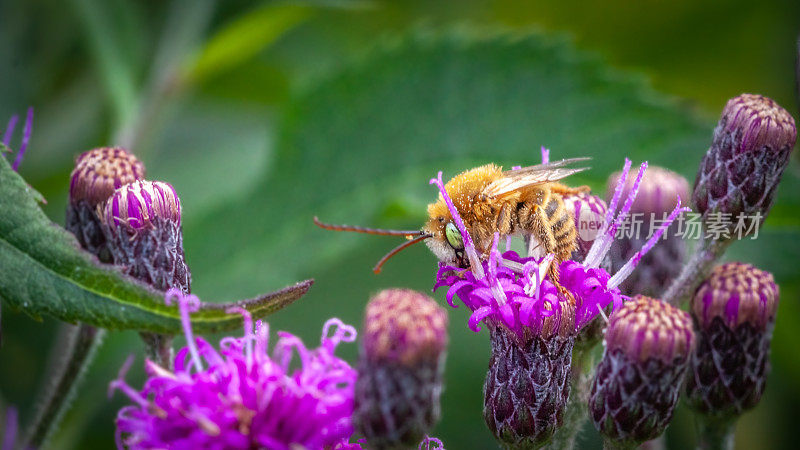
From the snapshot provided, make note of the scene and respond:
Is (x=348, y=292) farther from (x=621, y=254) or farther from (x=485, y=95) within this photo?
(x=621, y=254)

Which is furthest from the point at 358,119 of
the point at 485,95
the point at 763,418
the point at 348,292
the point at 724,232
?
the point at 763,418

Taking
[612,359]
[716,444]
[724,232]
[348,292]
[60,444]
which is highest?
[348,292]

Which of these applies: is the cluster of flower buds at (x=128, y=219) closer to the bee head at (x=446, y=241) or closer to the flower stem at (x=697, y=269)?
the bee head at (x=446, y=241)

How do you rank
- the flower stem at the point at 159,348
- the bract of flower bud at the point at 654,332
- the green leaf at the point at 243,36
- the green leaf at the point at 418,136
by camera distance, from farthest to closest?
the green leaf at the point at 243,36 < the green leaf at the point at 418,136 < the flower stem at the point at 159,348 < the bract of flower bud at the point at 654,332

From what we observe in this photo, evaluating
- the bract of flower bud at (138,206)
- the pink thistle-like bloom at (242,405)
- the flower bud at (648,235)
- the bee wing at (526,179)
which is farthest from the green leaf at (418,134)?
the pink thistle-like bloom at (242,405)

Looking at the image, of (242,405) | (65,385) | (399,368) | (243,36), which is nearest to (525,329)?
(399,368)

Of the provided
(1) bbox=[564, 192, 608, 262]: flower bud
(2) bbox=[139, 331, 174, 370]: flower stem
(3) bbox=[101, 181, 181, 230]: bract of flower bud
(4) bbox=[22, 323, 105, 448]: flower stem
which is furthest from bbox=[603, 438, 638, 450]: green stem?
(4) bbox=[22, 323, 105, 448]: flower stem

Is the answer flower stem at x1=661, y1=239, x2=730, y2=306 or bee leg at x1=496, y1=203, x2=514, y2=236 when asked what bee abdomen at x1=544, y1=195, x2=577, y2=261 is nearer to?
bee leg at x1=496, y1=203, x2=514, y2=236

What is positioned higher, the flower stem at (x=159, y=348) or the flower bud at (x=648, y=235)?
the flower stem at (x=159, y=348)
